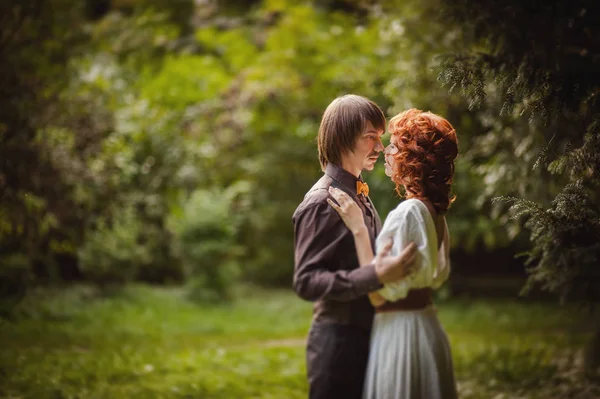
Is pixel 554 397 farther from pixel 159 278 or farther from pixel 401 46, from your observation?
pixel 159 278

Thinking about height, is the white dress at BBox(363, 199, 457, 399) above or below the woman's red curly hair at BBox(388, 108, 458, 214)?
below

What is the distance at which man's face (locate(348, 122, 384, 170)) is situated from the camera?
264cm

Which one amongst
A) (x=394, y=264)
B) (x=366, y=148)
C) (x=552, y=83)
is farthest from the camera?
Answer: (x=552, y=83)

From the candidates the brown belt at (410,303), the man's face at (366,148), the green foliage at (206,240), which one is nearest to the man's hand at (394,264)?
the brown belt at (410,303)

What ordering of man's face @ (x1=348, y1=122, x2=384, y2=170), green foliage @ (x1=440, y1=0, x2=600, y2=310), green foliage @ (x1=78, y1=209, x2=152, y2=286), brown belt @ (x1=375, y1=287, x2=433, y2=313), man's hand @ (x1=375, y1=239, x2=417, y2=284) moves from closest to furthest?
man's hand @ (x1=375, y1=239, x2=417, y2=284) < brown belt @ (x1=375, y1=287, x2=433, y2=313) < man's face @ (x1=348, y1=122, x2=384, y2=170) < green foliage @ (x1=440, y1=0, x2=600, y2=310) < green foliage @ (x1=78, y1=209, x2=152, y2=286)

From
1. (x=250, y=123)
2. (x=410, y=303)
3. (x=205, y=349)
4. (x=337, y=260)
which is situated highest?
(x=250, y=123)

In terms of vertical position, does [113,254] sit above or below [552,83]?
below

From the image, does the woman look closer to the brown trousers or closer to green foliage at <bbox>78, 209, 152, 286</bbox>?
the brown trousers

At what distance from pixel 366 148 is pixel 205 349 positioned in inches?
212

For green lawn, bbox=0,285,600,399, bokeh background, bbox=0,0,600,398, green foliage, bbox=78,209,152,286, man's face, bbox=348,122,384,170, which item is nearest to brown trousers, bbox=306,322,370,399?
man's face, bbox=348,122,384,170

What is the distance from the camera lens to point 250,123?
1283cm

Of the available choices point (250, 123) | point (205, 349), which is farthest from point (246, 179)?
point (205, 349)

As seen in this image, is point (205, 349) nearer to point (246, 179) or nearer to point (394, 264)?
point (394, 264)

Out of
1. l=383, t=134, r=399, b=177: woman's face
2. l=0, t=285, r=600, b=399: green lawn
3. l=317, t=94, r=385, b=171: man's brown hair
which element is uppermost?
l=317, t=94, r=385, b=171: man's brown hair
